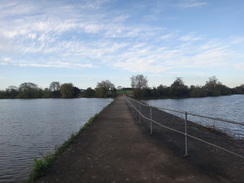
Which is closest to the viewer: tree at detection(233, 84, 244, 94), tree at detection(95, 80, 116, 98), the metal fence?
the metal fence

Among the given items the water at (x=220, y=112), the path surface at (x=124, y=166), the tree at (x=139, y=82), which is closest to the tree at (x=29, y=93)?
the tree at (x=139, y=82)

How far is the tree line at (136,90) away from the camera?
85.4 meters

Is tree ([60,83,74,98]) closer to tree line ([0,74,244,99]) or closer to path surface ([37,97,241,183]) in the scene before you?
tree line ([0,74,244,99])

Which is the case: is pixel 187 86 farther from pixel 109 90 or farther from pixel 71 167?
pixel 71 167

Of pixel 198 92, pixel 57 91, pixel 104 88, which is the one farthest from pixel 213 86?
pixel 57 91

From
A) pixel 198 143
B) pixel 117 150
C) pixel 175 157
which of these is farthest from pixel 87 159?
pixel 198 143

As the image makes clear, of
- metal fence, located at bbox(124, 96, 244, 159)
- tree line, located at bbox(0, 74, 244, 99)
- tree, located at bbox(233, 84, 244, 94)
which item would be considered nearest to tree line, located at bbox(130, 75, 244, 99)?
tree line, located at bbox(0, 74, 244, 99)

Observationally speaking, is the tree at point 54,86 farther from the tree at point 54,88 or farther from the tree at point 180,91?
the tree at point 180,91

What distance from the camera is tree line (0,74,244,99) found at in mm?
85375

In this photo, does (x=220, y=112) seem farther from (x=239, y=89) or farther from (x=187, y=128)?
(x=239, y=89)

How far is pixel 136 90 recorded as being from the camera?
8175 cm

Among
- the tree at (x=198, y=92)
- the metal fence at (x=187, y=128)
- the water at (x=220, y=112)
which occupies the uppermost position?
the tree at (x=198, y=92)

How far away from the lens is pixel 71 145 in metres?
7.39

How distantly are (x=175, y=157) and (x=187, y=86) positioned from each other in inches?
3925
